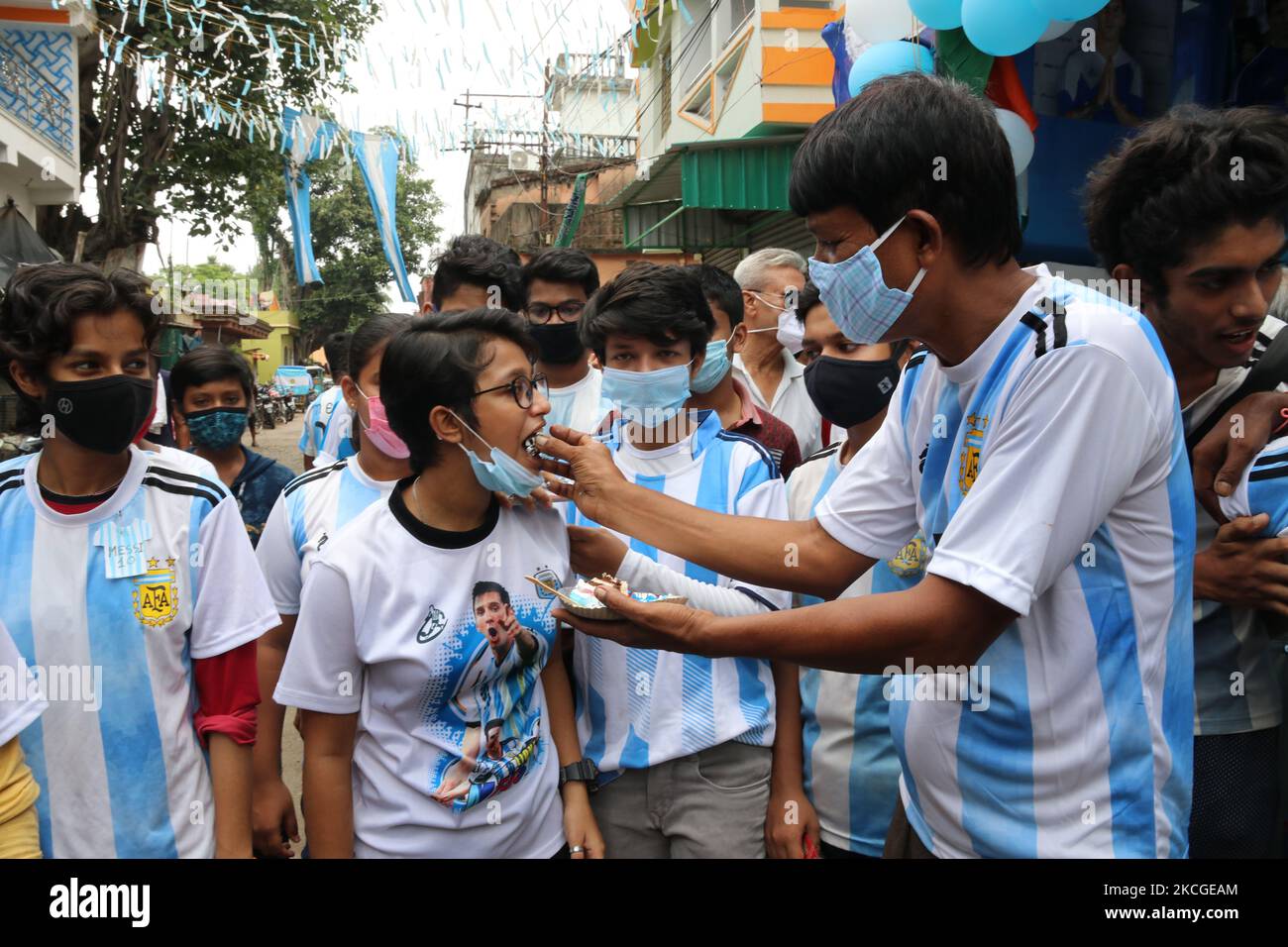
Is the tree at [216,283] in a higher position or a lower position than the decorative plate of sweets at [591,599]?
higher

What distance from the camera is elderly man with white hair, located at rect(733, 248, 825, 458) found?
176 inches

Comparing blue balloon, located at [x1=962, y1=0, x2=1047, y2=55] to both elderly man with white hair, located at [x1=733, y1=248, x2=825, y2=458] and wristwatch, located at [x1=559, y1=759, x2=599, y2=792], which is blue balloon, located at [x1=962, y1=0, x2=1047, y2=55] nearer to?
elderly man with white hair, located at [x1=733, y1=248, x2=825, y2=458]

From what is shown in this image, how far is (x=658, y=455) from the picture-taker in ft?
8.83

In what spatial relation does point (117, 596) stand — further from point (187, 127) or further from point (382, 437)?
point (187, 127)

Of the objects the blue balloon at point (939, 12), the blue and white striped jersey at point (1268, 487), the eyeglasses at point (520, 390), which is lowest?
the blue and white striped jersey at point (1268, 487)

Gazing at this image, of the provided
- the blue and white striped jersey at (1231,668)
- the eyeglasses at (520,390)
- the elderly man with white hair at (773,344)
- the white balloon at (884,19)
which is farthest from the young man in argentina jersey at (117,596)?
the white balloon at (884,19)

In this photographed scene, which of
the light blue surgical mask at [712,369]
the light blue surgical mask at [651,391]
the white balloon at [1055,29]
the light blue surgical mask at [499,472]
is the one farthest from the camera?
the white balloon at [1055,29]

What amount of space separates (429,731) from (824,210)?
1.36 m

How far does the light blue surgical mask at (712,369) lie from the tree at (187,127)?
9.14m

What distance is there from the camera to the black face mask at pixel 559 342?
146 inches

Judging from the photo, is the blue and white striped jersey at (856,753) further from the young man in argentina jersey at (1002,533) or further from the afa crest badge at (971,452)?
the afa crest badge at (971,452)

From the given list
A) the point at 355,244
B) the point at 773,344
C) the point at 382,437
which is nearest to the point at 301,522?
the point at 382,437

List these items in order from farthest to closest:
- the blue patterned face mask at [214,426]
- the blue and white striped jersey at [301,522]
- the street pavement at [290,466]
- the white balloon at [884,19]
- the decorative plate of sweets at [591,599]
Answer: the white balloon at [884,19], the street pavement at [290,466], the blue patterned face mask at [214,426], the blue and white striped jersey at [301,522], the decorative plate of sweets at [591,599]

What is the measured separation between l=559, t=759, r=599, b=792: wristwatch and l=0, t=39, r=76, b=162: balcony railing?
1131 cm
